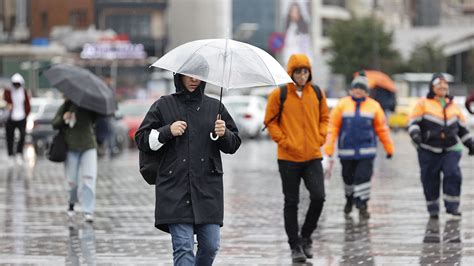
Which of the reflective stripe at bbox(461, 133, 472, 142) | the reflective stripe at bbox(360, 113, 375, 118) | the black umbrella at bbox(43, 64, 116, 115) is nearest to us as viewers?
the black umbrella at bbox(43, 64, 116, 115)

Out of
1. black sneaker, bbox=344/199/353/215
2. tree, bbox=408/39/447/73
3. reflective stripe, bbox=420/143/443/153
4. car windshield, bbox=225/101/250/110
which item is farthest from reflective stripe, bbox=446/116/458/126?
tree, bbox=408/39/447/73

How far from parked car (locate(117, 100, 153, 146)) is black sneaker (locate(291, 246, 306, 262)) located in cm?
2413

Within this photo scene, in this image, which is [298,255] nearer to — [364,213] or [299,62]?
[299,62]

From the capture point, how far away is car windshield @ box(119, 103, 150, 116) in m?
38.1

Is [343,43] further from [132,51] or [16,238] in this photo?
[16,238]

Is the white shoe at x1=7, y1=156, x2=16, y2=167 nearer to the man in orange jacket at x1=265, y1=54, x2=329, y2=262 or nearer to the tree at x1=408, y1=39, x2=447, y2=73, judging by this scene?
the man in orange jacket at x1=265, y1=54, x2=329, y2=262

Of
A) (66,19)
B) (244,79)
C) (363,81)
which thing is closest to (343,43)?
(66,19)

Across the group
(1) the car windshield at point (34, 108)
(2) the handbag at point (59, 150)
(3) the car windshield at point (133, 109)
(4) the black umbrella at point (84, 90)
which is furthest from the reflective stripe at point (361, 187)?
(1) the car windshield at point (34, 108)

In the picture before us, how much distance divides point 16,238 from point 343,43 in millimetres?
85914

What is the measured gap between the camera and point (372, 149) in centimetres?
1633

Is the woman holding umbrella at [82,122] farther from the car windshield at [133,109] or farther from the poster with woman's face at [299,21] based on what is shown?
the poster with woman's face at [299,21]

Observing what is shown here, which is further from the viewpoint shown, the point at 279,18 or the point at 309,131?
the point at 279,18

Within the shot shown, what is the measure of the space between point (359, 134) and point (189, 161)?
7509 mm

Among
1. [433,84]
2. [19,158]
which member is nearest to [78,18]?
[19,158]
